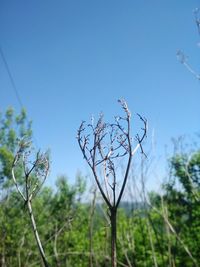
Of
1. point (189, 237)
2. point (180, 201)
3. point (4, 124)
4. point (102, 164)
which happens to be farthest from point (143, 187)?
point (180, 201)

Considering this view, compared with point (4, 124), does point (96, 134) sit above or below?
below

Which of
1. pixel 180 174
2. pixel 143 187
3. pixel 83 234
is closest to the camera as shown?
pixel 143 187

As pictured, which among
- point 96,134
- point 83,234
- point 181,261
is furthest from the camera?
point 83,234

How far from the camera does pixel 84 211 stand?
3525 centimetres

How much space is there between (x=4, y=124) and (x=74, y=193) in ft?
54.0

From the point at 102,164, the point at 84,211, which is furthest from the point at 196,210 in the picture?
the point at 102,164

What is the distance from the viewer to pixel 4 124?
64.1ft

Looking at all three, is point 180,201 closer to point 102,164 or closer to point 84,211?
point 84,211

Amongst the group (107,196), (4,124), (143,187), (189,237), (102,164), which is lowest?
(107,196)

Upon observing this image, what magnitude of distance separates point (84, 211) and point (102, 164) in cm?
3346

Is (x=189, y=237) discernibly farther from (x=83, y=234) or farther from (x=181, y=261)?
(x=83, y=234)

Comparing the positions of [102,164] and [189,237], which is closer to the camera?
[102,164]

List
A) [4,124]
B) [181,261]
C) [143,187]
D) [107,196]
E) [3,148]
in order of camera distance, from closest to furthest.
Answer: [107,196] < [143,187] < [3,148] < [4,124] < [181,261]

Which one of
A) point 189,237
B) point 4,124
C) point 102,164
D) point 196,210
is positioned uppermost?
point 4,124
